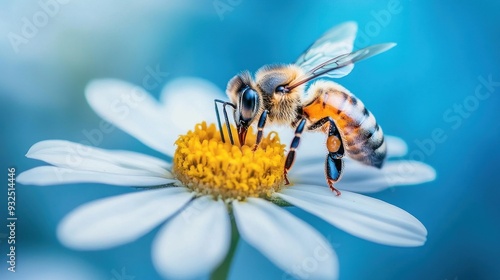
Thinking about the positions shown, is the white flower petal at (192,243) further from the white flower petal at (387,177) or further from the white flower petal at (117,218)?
the white flower petal at (387,177)

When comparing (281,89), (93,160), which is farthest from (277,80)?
(93,160)

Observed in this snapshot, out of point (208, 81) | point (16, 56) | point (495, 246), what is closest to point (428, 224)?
point (495, 246)

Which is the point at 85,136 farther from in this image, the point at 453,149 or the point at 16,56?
the point at 453,149

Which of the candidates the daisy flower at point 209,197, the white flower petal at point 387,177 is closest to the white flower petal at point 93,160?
the daisy flower at point 209,197

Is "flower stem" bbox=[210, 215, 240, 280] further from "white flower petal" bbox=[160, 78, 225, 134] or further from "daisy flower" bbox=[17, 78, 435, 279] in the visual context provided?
"white flower petal" bbox=[160, 78, 225, 134]

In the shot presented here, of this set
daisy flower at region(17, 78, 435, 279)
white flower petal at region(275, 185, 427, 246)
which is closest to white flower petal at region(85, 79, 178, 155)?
daisy flower at region(17, 78, 435, 279)

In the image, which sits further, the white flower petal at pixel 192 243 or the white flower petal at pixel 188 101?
the white flower petal at pixel 188 101

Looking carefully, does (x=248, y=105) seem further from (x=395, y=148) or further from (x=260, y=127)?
(x=395, y=148)
